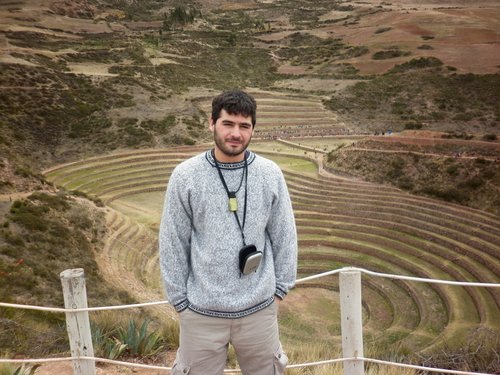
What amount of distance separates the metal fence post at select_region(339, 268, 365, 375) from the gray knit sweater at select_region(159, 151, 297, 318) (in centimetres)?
65

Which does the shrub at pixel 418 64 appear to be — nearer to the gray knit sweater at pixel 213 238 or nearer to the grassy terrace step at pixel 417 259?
the grassy terrace step at pixel 417 259

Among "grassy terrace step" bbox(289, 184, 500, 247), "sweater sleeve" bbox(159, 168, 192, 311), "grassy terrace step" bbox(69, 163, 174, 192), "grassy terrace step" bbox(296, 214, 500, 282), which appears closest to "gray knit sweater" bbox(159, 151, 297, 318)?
"sweater sleeve" bbox(159, 168, 192, 311)

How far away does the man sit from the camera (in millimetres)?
2703

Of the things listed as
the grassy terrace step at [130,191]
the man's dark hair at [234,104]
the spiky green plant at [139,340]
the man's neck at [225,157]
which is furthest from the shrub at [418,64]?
the man's neck at [225,157]

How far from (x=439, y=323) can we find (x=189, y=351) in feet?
48.1

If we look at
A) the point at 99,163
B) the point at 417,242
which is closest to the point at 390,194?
the point at 417,242

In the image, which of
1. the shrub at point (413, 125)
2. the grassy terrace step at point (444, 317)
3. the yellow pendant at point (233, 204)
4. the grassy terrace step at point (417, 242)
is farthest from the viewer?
the shrub at point (413, 125)

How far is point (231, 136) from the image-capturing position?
2.77 meters

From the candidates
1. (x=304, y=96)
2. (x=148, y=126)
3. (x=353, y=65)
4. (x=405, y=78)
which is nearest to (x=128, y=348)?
(x=148, y=126)

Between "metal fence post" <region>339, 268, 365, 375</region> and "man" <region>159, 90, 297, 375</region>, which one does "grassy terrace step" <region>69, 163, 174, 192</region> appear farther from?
"man" <region>159, 90, 297, 375</region>

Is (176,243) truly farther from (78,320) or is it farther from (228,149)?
(78,320)

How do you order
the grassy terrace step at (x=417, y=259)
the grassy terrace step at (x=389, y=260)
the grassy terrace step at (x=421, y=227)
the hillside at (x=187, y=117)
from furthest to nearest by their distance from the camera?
1. the grassy terrace step at (x=421, y=227)
2. the hillside at (x=187, y=117)
3. the grassy terrace step at (x=389, y=260)
4. the grassy terrace step at (x=417, y=259)

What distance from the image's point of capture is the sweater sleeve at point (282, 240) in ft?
9.48

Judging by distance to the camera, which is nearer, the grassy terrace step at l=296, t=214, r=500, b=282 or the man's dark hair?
the man's dark hair
